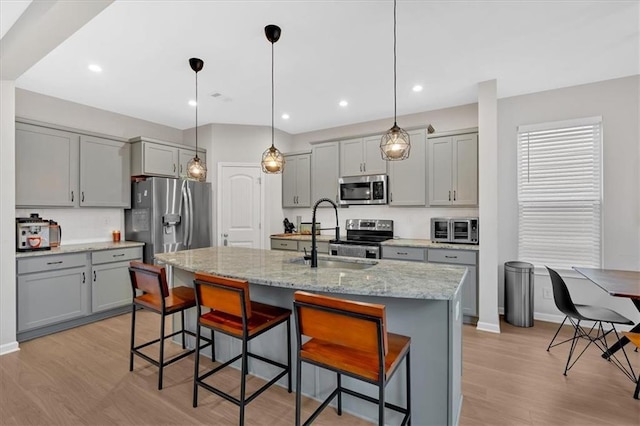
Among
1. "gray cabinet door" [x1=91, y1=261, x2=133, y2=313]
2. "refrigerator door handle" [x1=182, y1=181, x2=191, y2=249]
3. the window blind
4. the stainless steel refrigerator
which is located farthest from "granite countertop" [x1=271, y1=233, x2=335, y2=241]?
the window blind

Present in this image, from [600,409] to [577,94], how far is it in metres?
3.30

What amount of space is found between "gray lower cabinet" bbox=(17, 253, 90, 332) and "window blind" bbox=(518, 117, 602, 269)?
538cm

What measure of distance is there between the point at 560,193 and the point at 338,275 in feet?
10.8

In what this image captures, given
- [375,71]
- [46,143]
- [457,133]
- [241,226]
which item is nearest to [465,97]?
[457,133]

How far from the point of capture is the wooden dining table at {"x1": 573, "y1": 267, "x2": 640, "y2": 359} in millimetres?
2148

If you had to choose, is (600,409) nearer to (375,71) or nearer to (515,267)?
(515,267)

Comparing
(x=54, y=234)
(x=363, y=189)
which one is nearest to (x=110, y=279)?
(x=54, y=234)

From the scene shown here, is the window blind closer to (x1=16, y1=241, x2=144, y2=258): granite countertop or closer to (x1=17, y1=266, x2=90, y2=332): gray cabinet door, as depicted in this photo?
(x1=16, y1=241, x2=144, y2=258): granite countertop

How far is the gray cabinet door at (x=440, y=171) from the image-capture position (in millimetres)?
4063

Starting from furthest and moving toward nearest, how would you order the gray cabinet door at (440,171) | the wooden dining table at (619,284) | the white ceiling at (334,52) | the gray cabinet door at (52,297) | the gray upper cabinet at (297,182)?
the gray upper cabinet at (297,182) < the gray cabinet door at (440,171) < the gray cabinet door at (52,297) < the white ceiling at (334,52) < the wooden dining table at (619,284)

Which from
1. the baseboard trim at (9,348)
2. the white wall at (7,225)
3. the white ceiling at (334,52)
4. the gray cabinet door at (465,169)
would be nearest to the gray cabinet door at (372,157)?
the white ceiling at (334,52)

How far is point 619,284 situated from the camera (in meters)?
2.38

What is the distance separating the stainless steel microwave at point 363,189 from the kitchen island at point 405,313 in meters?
2.24

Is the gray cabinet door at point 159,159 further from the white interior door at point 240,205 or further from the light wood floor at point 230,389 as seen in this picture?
the light wood floor at point 230,389
